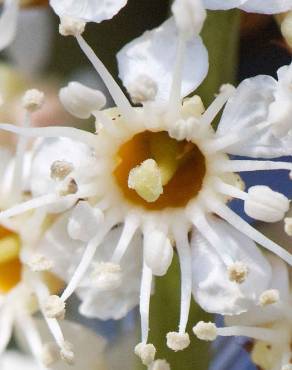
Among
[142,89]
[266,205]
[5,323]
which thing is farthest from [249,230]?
[5,323]

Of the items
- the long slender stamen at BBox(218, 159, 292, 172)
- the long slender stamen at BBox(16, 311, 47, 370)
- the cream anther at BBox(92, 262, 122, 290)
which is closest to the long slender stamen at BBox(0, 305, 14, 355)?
the long slender stamen at BBox(16, 311, 47, 370)

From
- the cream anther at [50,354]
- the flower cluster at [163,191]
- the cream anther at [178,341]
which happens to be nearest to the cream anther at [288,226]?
the flower cluster at [163,191]

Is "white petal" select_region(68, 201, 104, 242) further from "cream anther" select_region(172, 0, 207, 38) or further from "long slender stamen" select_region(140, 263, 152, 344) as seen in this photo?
"cream anther" select_region(172, 0, 207, 38)

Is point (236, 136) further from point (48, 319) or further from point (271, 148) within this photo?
point (48, 319)

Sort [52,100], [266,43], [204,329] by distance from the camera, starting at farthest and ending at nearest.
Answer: [52,100] < [266,43] < [204,329]

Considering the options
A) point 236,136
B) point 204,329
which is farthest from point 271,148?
point 204,329

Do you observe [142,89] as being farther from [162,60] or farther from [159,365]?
[159,365]
